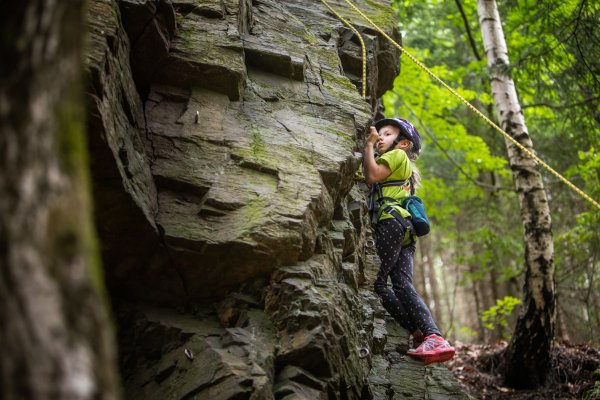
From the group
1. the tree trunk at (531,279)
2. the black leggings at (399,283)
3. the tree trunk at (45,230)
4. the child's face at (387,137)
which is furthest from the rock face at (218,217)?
the tree trunk at (531,279)

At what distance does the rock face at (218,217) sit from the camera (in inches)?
151

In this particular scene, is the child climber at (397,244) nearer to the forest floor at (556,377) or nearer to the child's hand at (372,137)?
the child's hand at (372,137)

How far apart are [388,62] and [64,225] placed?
26.1 ft

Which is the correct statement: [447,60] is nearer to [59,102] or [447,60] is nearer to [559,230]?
[559,230]

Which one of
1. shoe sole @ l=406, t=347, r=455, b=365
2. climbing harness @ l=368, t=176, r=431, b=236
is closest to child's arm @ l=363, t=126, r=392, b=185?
climbing harness @ l=368, t=176, r=431, b=236

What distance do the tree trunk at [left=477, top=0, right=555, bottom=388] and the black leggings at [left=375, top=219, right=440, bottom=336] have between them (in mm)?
2323

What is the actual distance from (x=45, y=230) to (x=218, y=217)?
316 centimetres

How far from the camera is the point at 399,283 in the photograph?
5.86 metres

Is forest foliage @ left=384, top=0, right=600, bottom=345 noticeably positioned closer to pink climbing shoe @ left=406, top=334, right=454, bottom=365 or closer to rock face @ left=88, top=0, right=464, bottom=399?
rock face @ left=88, top=0, right=464, bottom=399

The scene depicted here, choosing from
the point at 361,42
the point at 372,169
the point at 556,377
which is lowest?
the point at 556,377

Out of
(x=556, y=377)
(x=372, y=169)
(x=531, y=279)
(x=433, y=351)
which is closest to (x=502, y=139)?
(x=531, y=279)

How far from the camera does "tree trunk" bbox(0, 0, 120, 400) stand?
1.15 m

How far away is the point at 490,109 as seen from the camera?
47.8 feet

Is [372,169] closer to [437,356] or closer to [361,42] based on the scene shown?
[437,356]
